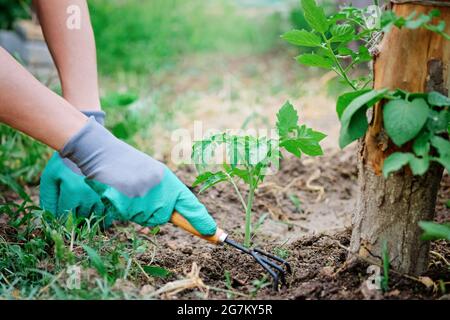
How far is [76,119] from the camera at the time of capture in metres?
1.56

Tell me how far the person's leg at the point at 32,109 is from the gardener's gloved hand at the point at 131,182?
3 centimetres

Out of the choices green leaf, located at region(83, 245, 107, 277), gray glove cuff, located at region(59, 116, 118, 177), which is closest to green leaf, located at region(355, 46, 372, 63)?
gray glove cuff, located at region(59, 116, 118, 177)

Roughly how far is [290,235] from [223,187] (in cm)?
38

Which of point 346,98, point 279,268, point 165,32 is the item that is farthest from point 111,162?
point 165,32

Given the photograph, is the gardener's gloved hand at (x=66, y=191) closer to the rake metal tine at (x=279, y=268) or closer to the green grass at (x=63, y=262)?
the green grass at (x=63, y=262)

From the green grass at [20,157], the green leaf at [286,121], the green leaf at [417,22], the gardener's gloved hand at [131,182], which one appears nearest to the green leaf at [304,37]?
the green leaf at [286,121]

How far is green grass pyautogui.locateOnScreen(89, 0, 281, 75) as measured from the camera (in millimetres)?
3938

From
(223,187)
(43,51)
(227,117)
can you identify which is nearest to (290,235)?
(223,187)

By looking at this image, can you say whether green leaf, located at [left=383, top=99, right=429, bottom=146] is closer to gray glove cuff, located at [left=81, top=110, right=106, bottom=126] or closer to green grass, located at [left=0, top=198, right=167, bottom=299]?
green grass, located at [left=0, top=198, right=167, bottom=299]

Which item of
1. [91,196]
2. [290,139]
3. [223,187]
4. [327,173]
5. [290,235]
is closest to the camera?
[290,139]

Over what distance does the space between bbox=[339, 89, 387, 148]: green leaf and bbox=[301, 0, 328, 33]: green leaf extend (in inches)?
9.9
